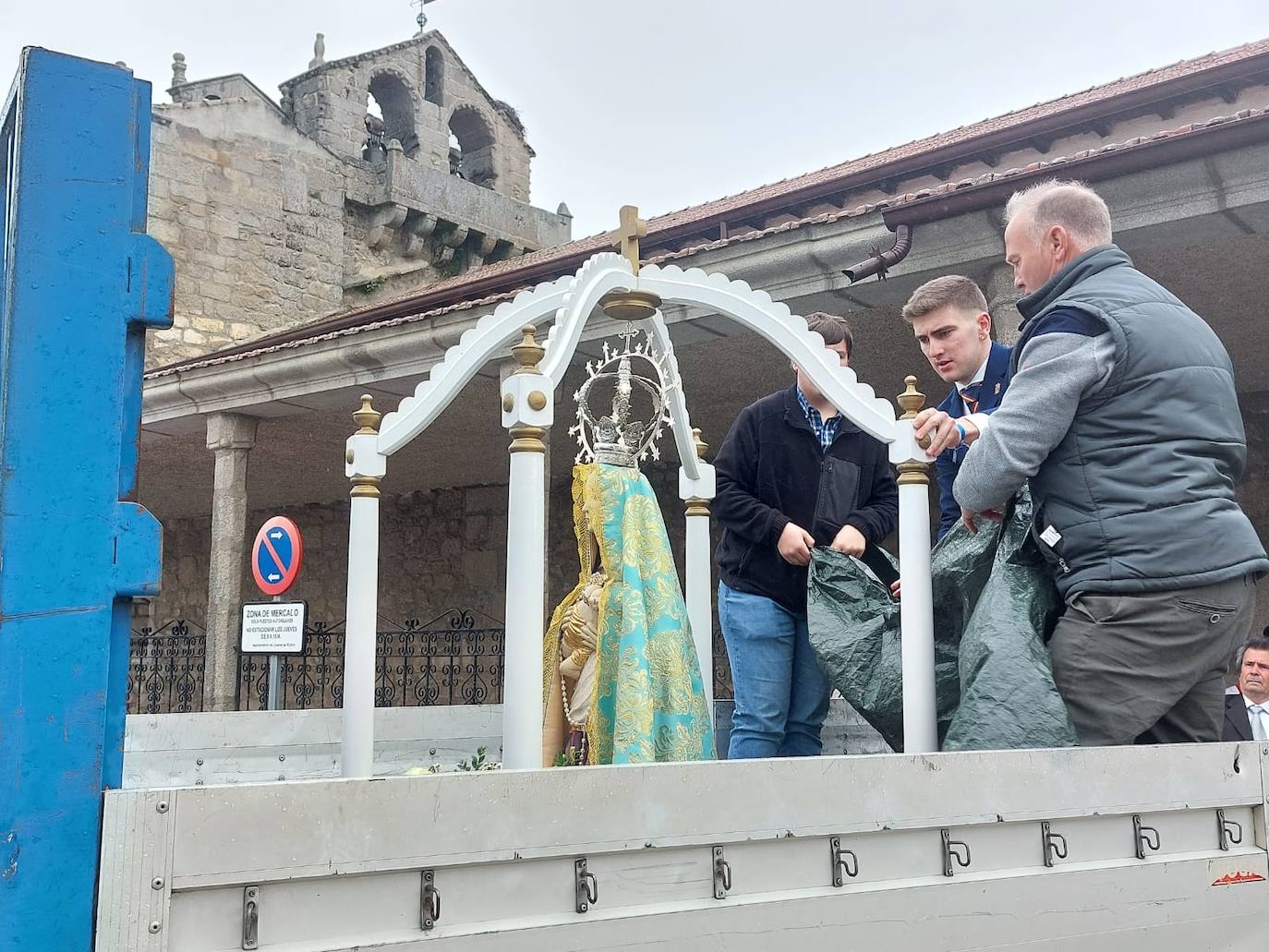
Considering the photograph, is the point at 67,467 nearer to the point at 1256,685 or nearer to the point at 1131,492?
the point at 1131,492

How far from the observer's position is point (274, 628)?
849 cm

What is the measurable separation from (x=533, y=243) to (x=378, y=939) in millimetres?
20628

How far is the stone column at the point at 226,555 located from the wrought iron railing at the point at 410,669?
3.32 m

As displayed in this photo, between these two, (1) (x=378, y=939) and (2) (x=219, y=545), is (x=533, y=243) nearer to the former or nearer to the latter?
(2) (x=219, y=545)

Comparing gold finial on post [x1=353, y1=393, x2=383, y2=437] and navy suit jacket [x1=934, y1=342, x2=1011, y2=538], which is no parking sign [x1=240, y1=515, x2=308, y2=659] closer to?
gold finial on post [x1=353, y1=393, x2=383, y2=437]

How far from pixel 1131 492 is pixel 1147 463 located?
0.07 m

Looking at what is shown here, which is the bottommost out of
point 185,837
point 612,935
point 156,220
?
point 612,935

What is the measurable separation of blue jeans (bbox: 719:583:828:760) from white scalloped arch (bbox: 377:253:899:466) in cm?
77

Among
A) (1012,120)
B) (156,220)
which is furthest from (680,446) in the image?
(156,220)

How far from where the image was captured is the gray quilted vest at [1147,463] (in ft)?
8.27

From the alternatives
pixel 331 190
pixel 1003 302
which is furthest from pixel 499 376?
pixel 331 190

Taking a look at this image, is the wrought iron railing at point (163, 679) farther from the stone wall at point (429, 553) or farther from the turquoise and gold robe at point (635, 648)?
the turquoise and gold robe at point (635, 648)

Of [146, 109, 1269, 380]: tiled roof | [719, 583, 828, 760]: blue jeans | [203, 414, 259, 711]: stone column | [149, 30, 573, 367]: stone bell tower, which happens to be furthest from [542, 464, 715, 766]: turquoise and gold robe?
[149, 30, 573, 367]: stone bell tower

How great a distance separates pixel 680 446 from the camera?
421cm
